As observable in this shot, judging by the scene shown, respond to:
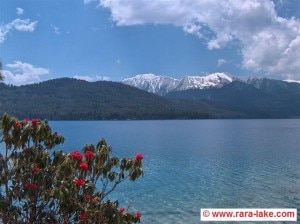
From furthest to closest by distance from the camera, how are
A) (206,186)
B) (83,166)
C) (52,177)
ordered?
(206,186) → (52,177) → (83,166)

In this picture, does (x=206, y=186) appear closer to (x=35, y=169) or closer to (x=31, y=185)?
(x=35, y=169)

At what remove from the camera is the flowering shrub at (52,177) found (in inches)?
328

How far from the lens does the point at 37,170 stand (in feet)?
29.1

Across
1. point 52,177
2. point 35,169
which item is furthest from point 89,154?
point 35,169

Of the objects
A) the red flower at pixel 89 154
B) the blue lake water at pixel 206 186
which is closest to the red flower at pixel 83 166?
the red flower at pixel 89 154

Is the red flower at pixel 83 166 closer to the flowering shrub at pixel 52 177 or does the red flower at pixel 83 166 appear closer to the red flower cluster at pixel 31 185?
the flowering shrub at pixel 52 177

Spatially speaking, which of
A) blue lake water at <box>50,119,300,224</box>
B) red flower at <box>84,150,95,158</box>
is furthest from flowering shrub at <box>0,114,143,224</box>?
blue lake water at <box>50,119,300,224</box>

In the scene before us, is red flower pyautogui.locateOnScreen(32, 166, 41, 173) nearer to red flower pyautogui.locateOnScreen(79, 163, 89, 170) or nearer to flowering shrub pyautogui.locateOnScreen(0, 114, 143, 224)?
flowering shrub pyautogui.locateOnScreen(0, 114, 143, 224)

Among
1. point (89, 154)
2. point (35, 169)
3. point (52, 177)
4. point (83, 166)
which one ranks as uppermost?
point (89, 154)

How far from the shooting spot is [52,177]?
29.8 ft

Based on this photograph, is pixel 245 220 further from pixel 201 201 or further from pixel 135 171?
pixel 135 171

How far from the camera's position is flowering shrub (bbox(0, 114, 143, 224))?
8.32 metres

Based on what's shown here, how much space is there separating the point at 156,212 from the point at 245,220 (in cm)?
674

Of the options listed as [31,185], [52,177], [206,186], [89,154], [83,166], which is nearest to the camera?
[83,166]
